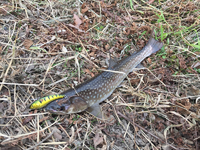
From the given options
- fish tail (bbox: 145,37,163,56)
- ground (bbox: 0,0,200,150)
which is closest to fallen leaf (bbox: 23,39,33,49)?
ground (bbox: 0,0,200,150)

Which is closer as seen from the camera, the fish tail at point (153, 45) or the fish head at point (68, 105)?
the fish head at point (68, 105)

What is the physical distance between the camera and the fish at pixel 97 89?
2656 millimetres

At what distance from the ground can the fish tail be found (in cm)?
19

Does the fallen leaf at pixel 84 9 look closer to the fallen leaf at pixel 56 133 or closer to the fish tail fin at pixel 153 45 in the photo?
the fish tail fin at pixel 153 45

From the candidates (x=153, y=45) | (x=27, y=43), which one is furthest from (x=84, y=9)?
(x=153, y=45)

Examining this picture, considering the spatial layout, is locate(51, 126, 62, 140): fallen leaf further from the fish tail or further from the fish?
the fish tail

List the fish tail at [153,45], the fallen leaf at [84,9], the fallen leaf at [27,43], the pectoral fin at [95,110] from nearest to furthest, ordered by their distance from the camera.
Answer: the pectoral fin at [95,110] < the fallen leaf at [27,43] < the fish tail at [153,45] < the fallen leaf at [84,9]

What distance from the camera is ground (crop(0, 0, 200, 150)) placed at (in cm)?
253

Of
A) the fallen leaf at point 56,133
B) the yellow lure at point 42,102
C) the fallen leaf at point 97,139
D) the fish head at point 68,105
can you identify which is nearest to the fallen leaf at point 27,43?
the yellow lure at point 42,102

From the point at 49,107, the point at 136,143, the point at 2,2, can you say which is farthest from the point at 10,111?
the point at 2,2

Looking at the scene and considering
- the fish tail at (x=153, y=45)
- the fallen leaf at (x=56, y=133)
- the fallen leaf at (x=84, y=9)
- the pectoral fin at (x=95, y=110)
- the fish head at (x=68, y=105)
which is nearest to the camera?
the fallen leaf at (x=56, y=133)

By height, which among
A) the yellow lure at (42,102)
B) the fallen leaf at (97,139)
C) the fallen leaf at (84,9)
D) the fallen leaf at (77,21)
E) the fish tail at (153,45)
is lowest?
the fallen leaf at (97,139)

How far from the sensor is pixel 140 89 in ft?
10.5

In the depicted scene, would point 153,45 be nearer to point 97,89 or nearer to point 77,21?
point 97,89
